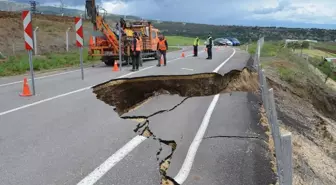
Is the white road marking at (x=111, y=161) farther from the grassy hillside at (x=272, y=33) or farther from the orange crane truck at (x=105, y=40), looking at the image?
the grassy hillside at (x=272, y=33)

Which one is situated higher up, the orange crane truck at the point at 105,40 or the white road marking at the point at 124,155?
the orange crane truck at the point at 105,40

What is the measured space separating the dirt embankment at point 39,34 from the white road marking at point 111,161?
1860cm

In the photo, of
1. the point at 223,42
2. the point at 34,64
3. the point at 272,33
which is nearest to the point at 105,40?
the point at 34,64

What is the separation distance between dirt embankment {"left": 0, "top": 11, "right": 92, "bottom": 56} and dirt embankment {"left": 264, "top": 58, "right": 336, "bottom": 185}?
54.3ft

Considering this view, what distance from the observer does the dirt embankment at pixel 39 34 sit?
23.5 m

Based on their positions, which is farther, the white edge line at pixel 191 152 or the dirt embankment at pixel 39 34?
the dirt embankment at pixel 39 34

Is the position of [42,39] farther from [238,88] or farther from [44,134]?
[44,134]

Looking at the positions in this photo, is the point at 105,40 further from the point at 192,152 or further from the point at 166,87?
the point at 192,152

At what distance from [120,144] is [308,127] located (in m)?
7.07

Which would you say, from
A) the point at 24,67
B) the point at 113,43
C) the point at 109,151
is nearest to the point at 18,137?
the point at 109,151

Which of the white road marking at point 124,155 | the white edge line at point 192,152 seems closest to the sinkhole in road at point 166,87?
the white edge line at point 192,152

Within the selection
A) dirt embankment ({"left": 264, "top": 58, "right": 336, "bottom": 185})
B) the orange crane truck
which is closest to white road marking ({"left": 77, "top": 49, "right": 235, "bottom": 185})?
Result: dirt embankment ({"left": 264, "top": 58, "right": 336, "bottom": 185})

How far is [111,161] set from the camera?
4832mm

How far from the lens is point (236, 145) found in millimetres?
5691
